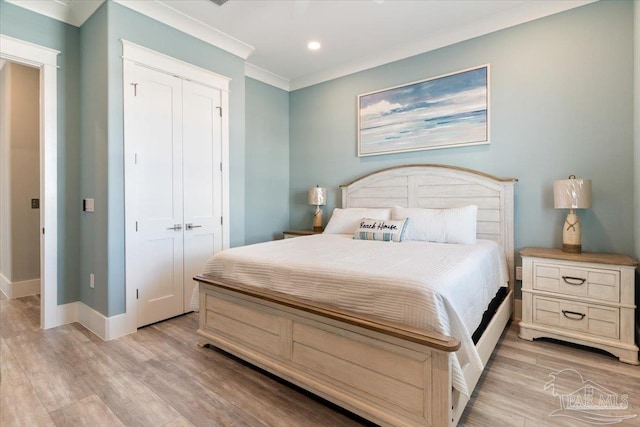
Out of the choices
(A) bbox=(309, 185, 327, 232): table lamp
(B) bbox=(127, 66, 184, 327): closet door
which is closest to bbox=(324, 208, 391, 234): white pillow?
(A) bbox=(309, 185, 327, 232): table lamp

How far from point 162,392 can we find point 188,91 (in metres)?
2.58

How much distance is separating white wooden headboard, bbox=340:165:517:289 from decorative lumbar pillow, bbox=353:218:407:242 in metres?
0.57

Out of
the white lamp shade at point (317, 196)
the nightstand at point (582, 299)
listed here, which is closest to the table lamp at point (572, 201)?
the nightstand at point (582, 299)

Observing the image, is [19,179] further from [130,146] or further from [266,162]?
[266,162]

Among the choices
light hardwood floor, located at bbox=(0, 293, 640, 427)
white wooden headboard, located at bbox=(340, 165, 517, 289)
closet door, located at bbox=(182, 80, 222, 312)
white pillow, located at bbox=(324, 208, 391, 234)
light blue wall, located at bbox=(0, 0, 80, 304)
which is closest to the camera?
light hardwood floor, located at bbox=(0, 293, 640, 427)

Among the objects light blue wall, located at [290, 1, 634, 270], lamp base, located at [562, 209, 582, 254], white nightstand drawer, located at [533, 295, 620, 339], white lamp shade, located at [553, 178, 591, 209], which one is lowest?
white nightstand drawer, located at [533, 295, 620, 339]

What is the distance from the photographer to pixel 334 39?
132 inches

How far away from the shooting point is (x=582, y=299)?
225 centimetres

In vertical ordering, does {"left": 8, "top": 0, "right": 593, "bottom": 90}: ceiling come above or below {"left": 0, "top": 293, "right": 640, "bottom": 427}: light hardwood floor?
above

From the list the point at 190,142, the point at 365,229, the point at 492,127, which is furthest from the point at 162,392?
the point at 492,127

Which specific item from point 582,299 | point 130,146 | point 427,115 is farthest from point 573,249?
point 130,146

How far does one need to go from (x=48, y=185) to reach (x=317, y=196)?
271cm

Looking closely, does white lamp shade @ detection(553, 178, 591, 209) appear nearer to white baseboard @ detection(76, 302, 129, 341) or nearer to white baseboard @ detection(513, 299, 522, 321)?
white baseboard @ detection(513, 299, 522, 321)

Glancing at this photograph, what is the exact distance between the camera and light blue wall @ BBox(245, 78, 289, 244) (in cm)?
412
